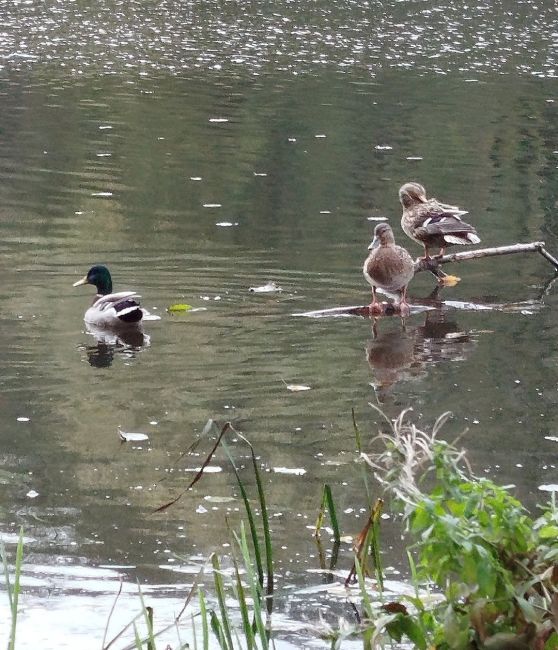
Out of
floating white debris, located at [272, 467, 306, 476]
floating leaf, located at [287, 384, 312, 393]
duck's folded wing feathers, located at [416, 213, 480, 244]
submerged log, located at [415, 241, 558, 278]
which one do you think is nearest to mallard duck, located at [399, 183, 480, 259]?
duck's folded wing feathers, located at [416, 213, 480, 244]

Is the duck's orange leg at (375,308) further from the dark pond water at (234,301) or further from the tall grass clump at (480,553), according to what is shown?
the tall grass clump at (480,553)

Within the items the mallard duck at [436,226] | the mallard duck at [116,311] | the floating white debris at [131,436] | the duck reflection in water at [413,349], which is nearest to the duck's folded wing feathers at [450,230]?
the mallard duck at [436,226]

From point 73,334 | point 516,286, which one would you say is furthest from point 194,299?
point 516,286

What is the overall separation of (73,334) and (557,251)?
192 inches

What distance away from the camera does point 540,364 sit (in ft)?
27.8

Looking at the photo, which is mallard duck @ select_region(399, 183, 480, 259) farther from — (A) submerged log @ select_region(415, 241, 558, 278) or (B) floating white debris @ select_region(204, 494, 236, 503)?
(B) floating white debris @ select_region(204, 494, 236, 503)

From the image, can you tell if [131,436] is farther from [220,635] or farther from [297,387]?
[220,635]

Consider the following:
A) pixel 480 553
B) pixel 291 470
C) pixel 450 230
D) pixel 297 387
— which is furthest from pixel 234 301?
pixel 480 553

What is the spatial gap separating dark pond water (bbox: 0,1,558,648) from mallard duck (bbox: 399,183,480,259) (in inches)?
13.2

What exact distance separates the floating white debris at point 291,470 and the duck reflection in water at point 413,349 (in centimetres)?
134

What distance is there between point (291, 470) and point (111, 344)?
8.98 feet

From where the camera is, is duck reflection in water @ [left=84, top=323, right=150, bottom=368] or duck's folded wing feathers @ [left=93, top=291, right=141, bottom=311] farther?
duck's folded wing feathers @ [left=93, top=291, right=141, bottom=311]

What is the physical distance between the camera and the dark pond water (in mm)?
5758

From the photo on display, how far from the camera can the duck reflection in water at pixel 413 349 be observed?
26.9 feet
